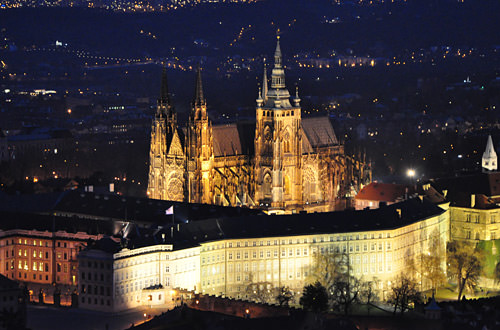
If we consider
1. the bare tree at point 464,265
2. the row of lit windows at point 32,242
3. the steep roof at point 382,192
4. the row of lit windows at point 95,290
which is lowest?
the row of lit windows at point 95,290

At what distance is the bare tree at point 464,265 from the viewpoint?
6895 inches

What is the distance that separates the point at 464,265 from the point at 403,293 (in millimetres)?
17375

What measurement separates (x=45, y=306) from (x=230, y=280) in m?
19.8

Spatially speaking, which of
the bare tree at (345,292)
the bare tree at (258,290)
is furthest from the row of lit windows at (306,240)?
the bare tree at (345,292)

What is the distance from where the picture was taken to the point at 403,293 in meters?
162

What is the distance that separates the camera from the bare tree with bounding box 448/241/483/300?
575 feet

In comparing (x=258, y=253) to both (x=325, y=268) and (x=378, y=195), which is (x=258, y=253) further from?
(x=378, y=195)

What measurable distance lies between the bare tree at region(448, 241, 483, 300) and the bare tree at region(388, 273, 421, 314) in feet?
15.9

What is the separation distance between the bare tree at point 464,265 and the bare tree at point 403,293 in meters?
4.86

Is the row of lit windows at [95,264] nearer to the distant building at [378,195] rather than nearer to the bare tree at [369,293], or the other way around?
the bare tree at [369,293]

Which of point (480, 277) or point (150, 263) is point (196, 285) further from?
point (480, 277)

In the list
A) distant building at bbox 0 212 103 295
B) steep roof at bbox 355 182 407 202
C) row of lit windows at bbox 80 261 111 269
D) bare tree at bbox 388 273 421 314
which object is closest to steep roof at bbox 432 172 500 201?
steep roof at bbox 355 182 407 202

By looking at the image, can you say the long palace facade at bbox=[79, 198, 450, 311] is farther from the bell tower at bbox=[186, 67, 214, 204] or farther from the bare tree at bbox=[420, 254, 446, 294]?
the bell tower at bbox=[186, 67, 214, 204]

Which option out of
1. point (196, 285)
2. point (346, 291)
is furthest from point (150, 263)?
point (346, 291)
